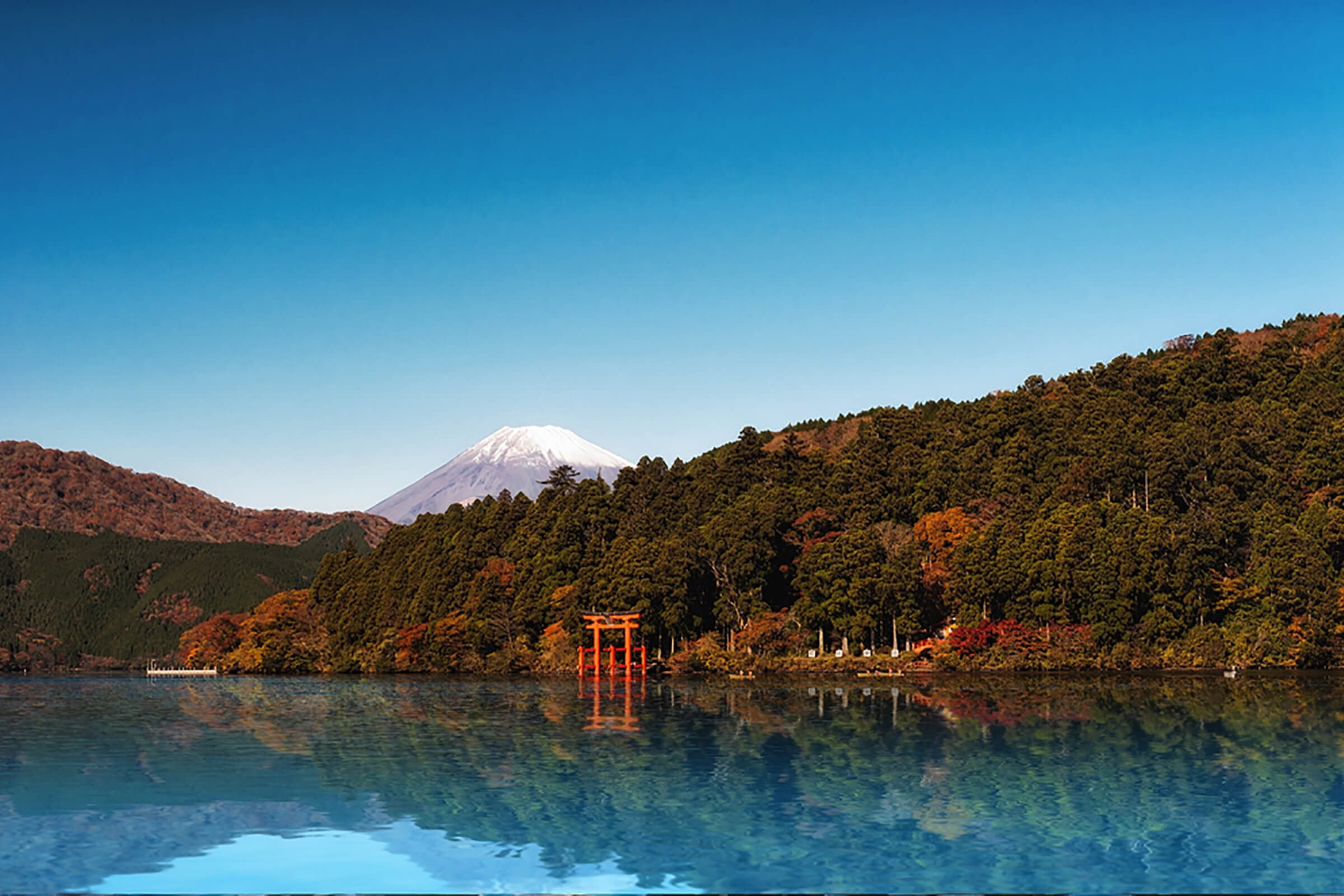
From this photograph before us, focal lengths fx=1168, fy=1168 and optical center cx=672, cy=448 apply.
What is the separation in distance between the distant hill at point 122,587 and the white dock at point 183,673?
165ft

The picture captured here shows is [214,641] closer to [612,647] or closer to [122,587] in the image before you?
[612,647]

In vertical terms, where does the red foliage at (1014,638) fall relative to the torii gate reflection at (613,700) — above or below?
above

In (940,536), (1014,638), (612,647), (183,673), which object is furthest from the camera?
(183,673)

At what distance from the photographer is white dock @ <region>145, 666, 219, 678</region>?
93.4m

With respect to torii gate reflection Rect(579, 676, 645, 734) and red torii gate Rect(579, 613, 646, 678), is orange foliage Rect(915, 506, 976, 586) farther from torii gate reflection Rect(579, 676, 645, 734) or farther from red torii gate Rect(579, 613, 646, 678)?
torii gate reflection Rect(579, 676, 645, 734)

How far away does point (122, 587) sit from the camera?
162m

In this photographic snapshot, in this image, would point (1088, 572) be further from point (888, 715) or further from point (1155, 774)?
point (1155, 774)

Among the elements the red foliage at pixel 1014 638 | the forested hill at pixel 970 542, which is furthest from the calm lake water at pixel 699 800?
the forested hill at pixel 970 542

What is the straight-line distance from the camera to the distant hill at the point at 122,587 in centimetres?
14812

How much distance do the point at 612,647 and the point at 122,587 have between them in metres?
119

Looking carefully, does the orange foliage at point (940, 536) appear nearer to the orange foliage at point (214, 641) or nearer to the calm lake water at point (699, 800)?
the calm lake water at point (699, 800)

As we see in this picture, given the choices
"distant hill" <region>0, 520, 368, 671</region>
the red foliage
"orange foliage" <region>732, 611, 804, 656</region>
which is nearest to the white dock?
"orange foliage" <region>732, 611, 804, 656</region>

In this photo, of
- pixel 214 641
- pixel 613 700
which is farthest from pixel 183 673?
pixel 613 700

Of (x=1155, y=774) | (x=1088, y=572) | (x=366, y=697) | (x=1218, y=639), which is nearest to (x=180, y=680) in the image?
(x=366, y=697)
